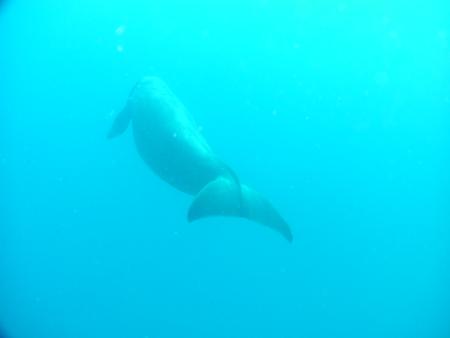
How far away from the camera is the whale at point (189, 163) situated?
17.8 ft

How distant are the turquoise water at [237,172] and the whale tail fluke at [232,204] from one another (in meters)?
3.87

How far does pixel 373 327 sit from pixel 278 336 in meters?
5.45

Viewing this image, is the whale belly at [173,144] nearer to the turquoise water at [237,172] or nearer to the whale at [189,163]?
the whale at [189,163]

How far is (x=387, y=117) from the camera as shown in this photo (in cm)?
3584

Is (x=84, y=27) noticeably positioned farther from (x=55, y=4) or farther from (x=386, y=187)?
(x=386, y=187)

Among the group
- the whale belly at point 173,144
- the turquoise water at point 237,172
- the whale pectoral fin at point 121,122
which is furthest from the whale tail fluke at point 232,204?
the turquoise water at point 237,172

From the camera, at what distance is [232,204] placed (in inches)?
216

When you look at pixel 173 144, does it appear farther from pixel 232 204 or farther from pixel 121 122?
pixel 121 122

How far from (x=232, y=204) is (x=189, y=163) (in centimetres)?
89

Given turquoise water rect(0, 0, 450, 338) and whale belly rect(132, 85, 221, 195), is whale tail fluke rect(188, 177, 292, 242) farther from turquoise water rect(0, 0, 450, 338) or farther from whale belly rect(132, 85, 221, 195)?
turquoise water rect(0, 0, 450, 338)

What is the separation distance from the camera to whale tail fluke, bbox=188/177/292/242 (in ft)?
17.1

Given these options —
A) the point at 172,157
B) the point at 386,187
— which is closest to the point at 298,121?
the point at 386,187

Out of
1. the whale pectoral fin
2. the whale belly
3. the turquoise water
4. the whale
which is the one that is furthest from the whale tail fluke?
the turquoise water

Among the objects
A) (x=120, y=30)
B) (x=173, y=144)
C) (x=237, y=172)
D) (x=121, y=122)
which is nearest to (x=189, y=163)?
(x=173, y=144)
